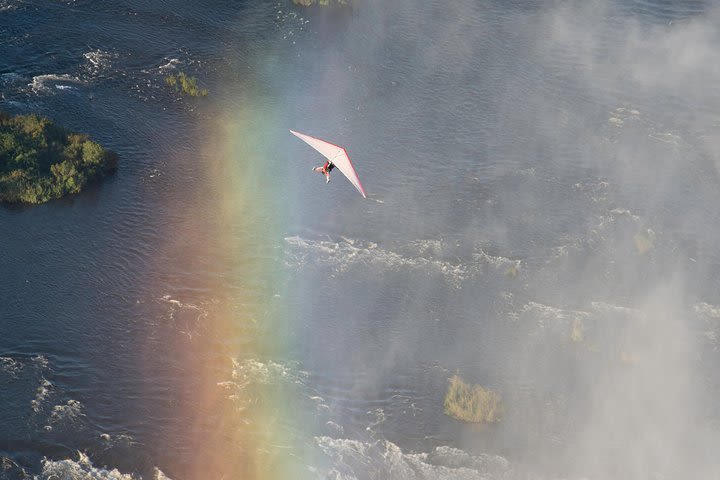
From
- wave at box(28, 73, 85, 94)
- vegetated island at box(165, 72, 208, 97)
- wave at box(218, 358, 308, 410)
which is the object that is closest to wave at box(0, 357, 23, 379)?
wave at box(218, 358, 308, 410)

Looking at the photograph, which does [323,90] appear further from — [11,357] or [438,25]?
[11,357]

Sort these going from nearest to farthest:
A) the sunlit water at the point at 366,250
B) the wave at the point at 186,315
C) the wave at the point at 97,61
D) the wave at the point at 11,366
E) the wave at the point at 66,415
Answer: the wave at the point at 66,415 → the sunlit water at the point at 366,250 → the wave at the point at 11,366 → the wave at the point at 186,315 → the wave at the point at 97,61

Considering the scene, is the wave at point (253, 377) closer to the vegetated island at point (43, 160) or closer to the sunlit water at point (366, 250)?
the sunlit water at point (366, 250)

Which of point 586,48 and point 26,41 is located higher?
point 586,48

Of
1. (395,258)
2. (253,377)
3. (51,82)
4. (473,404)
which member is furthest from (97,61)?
(473,404)

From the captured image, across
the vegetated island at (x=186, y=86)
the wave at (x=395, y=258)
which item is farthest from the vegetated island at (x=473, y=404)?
Answer: the vegetated island at (x=186, y=86)

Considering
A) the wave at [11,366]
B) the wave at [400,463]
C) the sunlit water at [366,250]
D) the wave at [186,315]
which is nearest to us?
the wave at [400,463]

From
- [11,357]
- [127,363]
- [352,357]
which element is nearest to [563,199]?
[352,357]

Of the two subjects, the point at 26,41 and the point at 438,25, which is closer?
the point at 26,41
